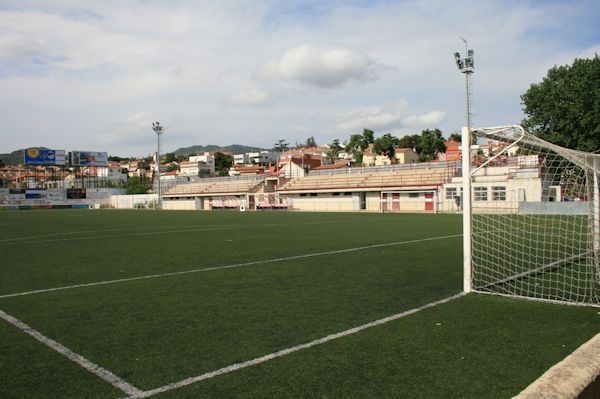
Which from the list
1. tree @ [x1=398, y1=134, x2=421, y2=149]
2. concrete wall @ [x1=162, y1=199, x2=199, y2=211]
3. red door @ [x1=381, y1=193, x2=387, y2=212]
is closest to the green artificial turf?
red door @ [x1=381, y1=193, x2=387, y2=212]

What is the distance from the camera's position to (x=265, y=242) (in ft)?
49.2

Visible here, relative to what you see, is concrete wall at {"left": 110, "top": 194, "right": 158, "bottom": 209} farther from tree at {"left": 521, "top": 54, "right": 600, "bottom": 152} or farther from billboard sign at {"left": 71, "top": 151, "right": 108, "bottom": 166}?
tree at {"left": 521, "top": 54, "right": 600, "bottom": 152}

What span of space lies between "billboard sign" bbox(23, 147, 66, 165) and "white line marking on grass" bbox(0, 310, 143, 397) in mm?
80162

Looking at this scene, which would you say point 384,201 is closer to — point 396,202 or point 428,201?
point 396,202

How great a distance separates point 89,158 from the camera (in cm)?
8044

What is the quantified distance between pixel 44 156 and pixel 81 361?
8309 cm

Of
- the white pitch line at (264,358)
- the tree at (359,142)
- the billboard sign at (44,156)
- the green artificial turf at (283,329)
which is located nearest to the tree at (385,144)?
the tree at (359,142)

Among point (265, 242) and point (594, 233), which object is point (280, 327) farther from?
point (265, 242)

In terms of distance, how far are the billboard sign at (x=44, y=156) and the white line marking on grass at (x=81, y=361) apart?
263 feet

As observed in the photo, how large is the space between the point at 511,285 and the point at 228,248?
27.0ft

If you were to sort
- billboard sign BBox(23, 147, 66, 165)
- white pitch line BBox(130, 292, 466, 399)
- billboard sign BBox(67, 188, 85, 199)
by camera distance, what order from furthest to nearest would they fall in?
billboard sign BBox(67, 188, 85, 199), billboard sign BBox(23, 147, 66, 165), white pitch line BBox(130, 292, 466, 399)

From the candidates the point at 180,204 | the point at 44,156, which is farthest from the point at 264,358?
the point at 44,156

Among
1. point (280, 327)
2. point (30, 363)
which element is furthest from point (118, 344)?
point (280, 327)

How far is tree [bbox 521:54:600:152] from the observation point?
4294cm
